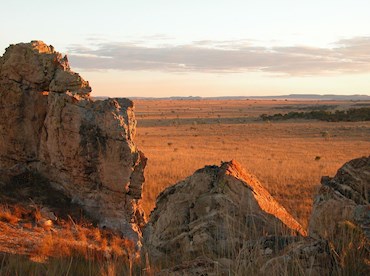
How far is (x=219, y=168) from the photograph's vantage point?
6.94 meters

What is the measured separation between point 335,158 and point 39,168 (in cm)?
2399

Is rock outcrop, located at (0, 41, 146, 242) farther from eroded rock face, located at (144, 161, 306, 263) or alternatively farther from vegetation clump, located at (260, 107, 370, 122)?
vegetation clump, located at (260, 107, 370, 122)

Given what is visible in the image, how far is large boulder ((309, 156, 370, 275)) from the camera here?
4.20 m

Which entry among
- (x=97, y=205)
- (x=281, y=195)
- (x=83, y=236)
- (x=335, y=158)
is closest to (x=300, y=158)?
(x=335, y=158)

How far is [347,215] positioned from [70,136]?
30.6 feet

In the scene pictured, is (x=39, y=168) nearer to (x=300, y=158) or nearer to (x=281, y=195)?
(x=281, y=195)

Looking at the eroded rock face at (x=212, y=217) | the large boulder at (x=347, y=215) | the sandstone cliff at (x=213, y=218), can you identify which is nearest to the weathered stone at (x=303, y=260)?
the large boulder at (x=347, y=215)

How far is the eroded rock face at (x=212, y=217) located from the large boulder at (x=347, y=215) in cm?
53

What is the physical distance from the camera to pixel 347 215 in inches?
197

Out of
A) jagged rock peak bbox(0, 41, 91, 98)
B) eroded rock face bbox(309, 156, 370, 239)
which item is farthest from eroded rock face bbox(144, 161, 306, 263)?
jagged rock peak bbox(0, 41, 91, 98)

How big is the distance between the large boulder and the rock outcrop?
7257 millimetres

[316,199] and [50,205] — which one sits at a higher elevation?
[316,199]

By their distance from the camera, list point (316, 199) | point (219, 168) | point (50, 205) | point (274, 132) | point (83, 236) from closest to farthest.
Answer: point (316, 199) < point (219, 168) < point (83, 236) < point (50, 205) < point (274, 132)

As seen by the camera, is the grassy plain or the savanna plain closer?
the savanna plain
